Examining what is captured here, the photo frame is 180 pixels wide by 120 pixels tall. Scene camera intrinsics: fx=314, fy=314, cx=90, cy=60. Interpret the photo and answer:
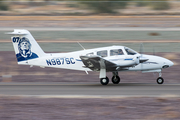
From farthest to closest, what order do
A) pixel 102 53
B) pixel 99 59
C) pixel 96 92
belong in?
pixel 102 53 < pixel 99 59 < pixel 96 92

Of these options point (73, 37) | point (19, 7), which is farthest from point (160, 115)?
point (19, 7)

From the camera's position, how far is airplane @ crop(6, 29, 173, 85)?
634 inches

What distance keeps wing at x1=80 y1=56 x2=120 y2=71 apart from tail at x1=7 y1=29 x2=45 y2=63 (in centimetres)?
272

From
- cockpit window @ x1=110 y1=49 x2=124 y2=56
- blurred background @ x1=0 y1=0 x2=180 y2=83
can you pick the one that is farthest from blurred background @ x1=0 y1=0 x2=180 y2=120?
cockpit window @ x1=110 y1=49 x2=124 y2=56

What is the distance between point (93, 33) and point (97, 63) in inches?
664

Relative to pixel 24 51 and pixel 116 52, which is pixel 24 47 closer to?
pixel 24 51

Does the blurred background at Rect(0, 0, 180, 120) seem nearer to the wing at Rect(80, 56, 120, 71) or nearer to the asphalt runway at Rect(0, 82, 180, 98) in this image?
the asphalt runway at Rect(0, 82, 180, 98)

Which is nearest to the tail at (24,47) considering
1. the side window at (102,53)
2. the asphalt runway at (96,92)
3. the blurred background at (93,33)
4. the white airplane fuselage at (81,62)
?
the white airplane fuselage at (81,62)

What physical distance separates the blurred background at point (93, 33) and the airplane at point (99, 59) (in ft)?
10.5

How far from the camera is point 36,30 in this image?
3472 cm

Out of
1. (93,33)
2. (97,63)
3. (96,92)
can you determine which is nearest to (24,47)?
(97,63)

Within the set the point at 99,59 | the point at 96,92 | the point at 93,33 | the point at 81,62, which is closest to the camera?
the point at 96,92

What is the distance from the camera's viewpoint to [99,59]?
15859mm

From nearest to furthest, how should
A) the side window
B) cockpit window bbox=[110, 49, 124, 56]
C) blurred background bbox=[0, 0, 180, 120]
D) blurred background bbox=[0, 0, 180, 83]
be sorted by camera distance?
1. blurred background bbox=[0, 0, 180, 120]
2. cockpit window bbox=[110, 49, 124, 56]
3. the side window
4. blurred background bbox=[0, 0, 180, 83]
